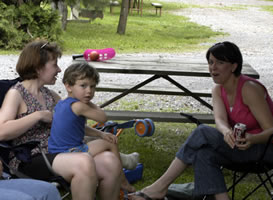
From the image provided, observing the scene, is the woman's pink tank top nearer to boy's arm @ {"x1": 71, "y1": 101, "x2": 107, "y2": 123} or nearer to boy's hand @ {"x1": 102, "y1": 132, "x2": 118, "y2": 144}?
boy's hand @ {"x1": 102, "y1": 132, "x2": 118, "y2": 144}

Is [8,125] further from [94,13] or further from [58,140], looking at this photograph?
[94,13]

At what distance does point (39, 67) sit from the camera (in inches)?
114

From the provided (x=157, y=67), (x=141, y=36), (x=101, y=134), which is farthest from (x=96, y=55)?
(x=141, y=36)

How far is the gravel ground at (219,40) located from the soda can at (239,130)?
276 centimetres

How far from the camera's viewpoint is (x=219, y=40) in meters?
15.3

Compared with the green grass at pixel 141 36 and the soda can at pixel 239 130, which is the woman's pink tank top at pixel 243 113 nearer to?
the soda can at pixel 239 130

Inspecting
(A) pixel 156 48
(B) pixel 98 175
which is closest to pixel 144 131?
(B) pixel 98 175

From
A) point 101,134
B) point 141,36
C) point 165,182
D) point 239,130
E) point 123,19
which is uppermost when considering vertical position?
point 239,130

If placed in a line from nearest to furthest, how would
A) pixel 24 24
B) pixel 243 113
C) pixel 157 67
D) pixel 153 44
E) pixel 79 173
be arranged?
pixel 79 173, pixel 243 113, pixel 157 67, pixel 24 24, pixel 153 44

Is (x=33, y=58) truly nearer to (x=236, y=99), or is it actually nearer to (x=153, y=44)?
(x=236, y=99)

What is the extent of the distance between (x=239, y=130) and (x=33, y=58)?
4.17 ft

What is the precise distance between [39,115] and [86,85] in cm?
32

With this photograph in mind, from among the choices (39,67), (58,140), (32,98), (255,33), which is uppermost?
(39,67)

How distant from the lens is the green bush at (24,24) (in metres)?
11.7
